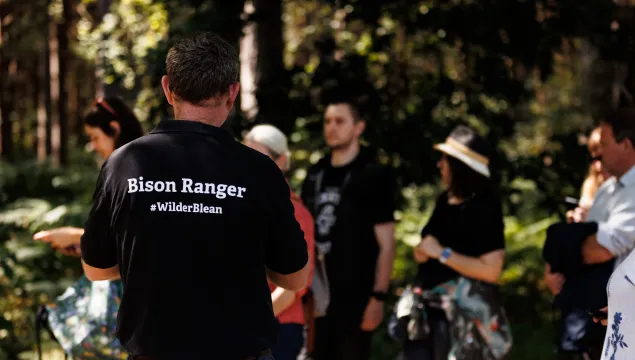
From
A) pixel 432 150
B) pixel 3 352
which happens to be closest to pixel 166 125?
pixel 432 150

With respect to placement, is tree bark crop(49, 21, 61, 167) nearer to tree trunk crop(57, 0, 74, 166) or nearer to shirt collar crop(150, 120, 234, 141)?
tree trunk crop(57, 0, 74, 166)

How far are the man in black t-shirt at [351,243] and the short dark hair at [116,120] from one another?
1.39 m

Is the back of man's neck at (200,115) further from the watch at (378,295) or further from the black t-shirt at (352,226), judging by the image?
the watch at (378,295)

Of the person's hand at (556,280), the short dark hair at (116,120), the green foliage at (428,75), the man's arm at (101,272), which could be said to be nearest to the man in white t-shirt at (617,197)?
the person's hand at (556,280)

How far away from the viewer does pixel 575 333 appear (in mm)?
4773

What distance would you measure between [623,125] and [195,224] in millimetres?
2831

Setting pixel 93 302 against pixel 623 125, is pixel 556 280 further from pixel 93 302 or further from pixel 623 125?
pixel 93 302

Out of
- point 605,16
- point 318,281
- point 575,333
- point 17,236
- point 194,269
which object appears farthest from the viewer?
point 17,236

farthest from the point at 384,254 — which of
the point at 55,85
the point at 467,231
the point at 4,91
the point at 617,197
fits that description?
the point at 4,91

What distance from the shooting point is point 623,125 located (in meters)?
4.76

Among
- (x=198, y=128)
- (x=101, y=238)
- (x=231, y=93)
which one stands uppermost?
(x=231, y=93)

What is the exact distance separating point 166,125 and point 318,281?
99.2 inches

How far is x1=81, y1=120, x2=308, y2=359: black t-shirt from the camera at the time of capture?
9.41ft

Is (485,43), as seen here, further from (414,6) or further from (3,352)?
Answer: (3,352)
